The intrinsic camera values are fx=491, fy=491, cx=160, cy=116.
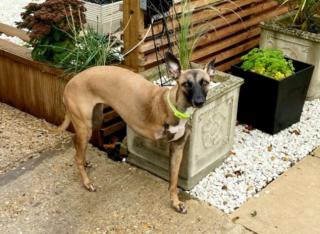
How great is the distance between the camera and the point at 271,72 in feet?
15.8

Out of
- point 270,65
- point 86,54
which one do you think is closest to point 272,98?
point 270,65

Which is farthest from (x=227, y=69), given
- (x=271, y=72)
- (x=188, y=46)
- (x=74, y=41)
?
(x=74, y=41)

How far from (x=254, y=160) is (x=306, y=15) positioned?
1.96 metres

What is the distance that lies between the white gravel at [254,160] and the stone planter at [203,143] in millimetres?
124

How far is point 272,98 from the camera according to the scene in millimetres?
4777

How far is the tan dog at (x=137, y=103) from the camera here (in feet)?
11.4

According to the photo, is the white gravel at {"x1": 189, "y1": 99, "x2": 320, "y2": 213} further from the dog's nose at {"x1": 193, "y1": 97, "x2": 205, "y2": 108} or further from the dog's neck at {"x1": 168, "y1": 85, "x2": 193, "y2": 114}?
the dog's nose at {"x1": 193, "y1": 97, "x2": 205, "y2": 108}

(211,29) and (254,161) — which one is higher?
(211,29)

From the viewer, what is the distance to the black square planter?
477cm

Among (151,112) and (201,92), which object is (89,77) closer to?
(151,112)

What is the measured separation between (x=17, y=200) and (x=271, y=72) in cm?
265

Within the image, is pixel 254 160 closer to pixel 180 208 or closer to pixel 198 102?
pixel 180 208

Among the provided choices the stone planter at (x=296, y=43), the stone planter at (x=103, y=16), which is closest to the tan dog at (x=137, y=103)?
the stone planter at (x=296, y=43)

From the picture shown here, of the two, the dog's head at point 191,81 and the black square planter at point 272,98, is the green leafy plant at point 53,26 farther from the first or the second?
the black square planter at point 272,98
